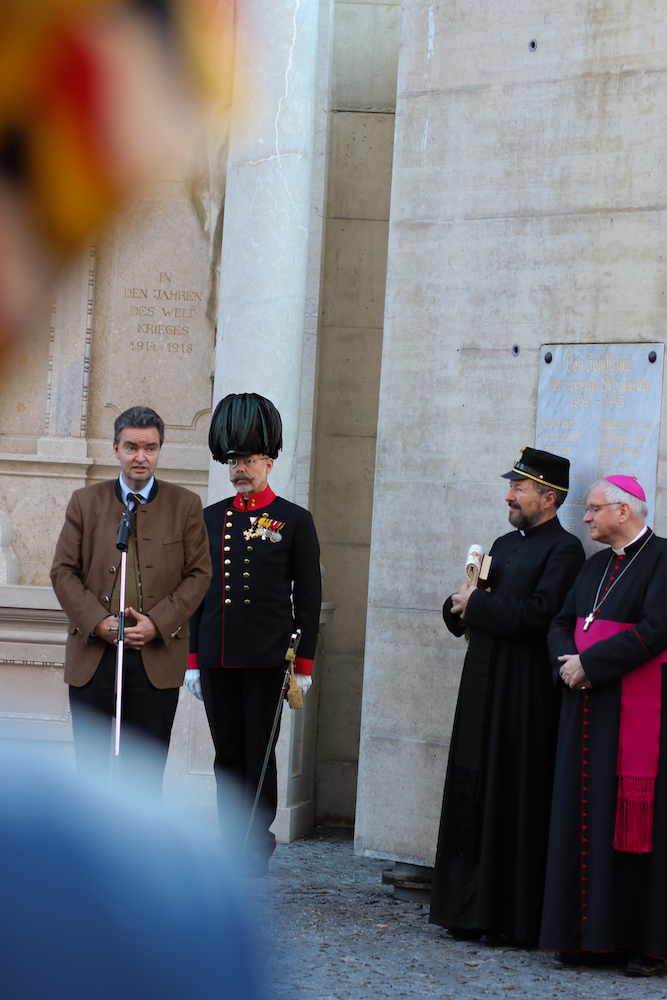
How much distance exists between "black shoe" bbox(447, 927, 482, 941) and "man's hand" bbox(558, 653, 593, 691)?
997 mm

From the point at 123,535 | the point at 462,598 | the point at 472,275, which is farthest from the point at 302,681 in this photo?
the point at 472,275

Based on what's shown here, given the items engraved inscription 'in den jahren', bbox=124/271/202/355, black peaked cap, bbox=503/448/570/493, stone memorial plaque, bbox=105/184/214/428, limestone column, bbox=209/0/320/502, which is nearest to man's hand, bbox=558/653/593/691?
black peaked cap, bbox=503/448/570/493

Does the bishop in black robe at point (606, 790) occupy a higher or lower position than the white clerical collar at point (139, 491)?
Answer: lower

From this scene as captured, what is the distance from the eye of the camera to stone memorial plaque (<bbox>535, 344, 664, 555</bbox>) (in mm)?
4801

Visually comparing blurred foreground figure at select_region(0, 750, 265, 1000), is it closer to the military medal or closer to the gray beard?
the gray beard

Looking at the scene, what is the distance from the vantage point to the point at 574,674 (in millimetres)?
4254

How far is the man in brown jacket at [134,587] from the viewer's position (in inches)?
173

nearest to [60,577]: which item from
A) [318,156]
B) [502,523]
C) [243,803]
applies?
[243,803]

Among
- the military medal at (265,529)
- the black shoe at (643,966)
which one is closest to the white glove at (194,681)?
the military medal at (265,529)

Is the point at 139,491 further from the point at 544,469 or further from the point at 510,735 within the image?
the point at 510,735

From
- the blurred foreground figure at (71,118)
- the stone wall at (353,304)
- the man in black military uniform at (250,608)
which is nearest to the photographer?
the blurred foreground figure at (71,118)

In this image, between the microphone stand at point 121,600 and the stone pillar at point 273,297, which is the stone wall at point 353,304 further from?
the microphone stand at point 121,600

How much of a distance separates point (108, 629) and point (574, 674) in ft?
5.40

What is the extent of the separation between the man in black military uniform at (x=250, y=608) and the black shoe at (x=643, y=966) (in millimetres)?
1571
